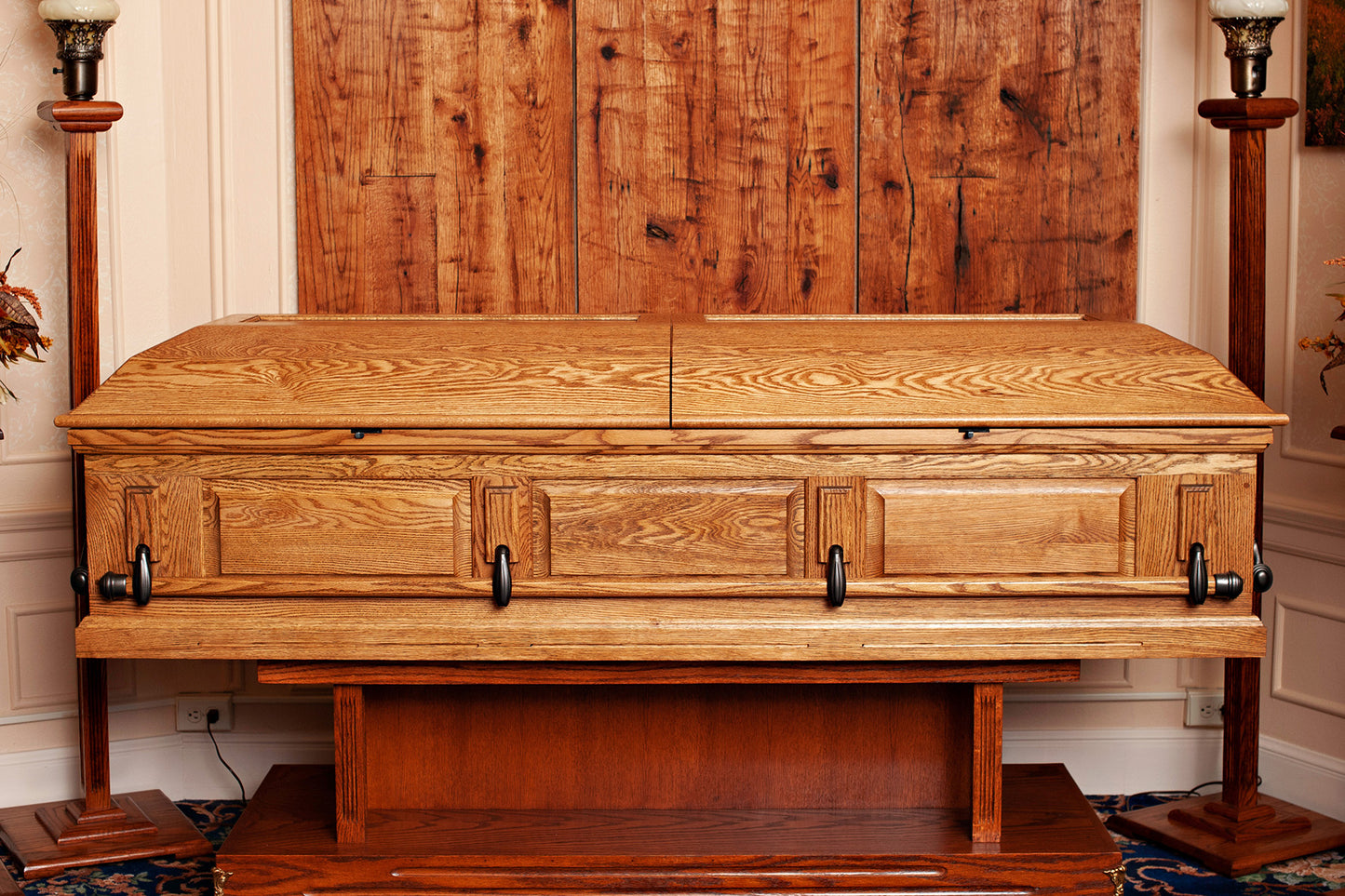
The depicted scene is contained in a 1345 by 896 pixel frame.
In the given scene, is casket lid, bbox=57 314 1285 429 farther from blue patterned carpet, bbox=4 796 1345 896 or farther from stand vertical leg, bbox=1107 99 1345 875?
blue patterned carpet, bbox=4 796 1345 896

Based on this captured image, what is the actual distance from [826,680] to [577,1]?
1.83 m

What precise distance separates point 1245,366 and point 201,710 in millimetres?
2752

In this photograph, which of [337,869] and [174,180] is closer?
[337,869]

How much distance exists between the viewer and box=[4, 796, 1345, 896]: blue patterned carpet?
2.73m

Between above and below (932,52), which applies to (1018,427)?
below

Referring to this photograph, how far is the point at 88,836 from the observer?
2.92 meters

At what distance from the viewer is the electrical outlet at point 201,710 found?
325cm

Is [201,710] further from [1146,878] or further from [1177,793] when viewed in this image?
[1177,793]

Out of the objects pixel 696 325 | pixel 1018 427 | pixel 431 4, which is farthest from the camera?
pixel 431 4

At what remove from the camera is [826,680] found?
241cm

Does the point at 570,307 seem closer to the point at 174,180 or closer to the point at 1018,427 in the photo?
the point at 174,180

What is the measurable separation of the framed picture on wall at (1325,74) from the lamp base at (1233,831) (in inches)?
64.8

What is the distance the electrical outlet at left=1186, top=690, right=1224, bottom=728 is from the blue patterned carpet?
0.46 m

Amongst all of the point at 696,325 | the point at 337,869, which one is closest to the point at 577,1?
the point at 696,325
